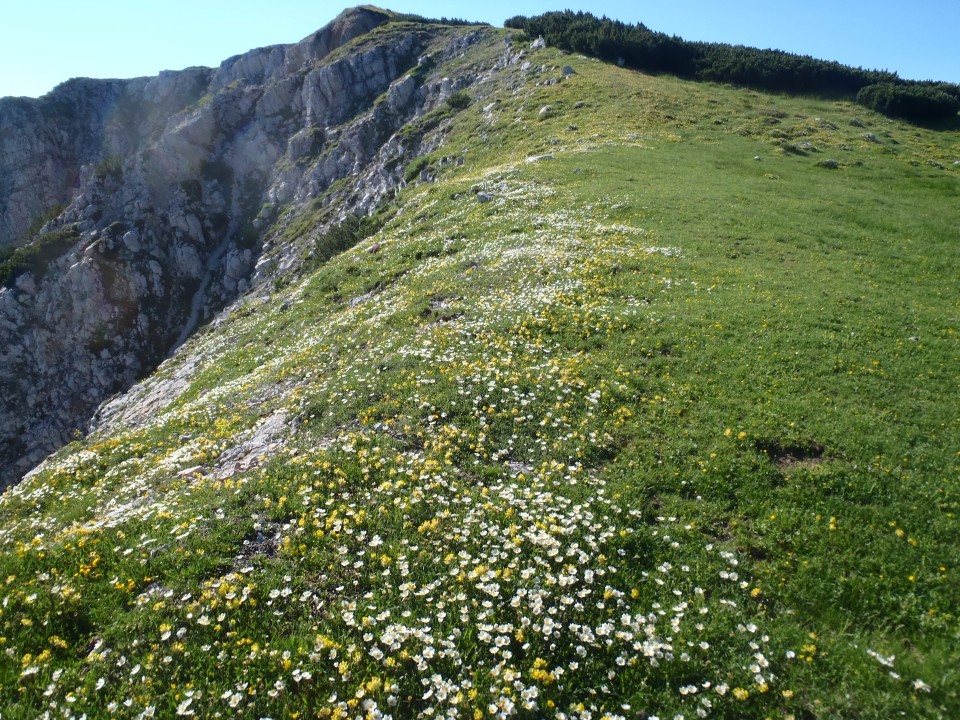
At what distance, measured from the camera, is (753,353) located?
1648 cm

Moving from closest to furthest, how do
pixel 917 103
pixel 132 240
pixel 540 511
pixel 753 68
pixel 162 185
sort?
pixel 540 511, pixel 917 103, pixel 753 68, pixel 132 240, pixel 162 185

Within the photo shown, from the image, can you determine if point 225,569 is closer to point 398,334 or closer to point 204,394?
point 398,334

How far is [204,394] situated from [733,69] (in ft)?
273

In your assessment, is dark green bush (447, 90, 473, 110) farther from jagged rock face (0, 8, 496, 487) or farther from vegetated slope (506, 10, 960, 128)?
vegetated slope (506, 10, 960, 128)

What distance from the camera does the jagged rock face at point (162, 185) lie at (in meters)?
77.6

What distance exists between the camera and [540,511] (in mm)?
10156

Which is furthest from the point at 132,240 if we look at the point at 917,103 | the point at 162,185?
the point at 917,103

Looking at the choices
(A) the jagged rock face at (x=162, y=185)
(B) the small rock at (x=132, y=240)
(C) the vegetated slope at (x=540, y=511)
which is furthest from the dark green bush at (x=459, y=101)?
(B) the small rock at (x=132, y=240)

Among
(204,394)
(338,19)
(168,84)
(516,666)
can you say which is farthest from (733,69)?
(168,84)

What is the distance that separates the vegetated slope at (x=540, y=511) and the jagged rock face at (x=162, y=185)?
52.6 meters

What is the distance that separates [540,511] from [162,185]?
120 meters

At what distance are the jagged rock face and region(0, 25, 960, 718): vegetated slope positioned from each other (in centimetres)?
5258

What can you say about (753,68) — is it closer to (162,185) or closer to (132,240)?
(132,240)

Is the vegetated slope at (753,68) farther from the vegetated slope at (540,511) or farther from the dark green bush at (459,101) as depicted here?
the vegetated slope at (540,511)
